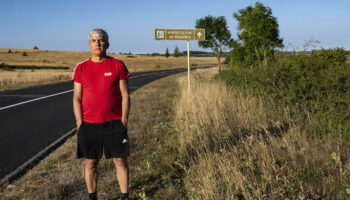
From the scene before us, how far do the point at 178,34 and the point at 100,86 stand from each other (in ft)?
22.0

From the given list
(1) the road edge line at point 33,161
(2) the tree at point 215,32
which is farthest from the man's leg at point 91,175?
(2) the tree at point 215,32

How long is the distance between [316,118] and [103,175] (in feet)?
13.8

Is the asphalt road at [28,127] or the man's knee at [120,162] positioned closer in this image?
the man's knee at [120,162]

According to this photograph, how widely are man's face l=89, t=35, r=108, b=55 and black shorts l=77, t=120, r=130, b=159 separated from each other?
2.50ft

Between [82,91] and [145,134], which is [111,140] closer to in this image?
[82,91]

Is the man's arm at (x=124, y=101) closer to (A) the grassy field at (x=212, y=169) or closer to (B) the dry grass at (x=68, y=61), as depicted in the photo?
(A) the grassy field at (x=212, y=169)

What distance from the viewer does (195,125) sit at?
5.68 m

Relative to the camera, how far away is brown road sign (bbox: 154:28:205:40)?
9.05 metres

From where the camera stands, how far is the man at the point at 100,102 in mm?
3035

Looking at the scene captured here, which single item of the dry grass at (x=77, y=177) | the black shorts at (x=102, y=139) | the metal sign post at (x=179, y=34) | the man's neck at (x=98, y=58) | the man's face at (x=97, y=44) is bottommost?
the dry grass at (x=77, y=177)

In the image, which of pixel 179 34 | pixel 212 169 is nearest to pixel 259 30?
pixel 179 34

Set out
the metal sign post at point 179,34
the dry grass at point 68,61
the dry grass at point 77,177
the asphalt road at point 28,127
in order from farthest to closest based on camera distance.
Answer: the dry grass at point 68,61 → the metal sign post at point 179,34 → the asphalt road at point 28,127 → the dry grass at point 77,177

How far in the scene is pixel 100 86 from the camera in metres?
3.03

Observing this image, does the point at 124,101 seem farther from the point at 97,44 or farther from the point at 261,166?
→ the point at 261,166
